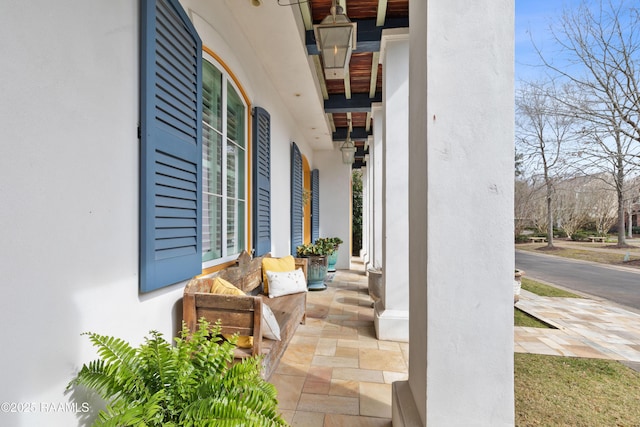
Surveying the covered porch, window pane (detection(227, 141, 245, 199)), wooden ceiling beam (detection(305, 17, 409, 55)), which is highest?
wooden ceiling beam (detection(305, 17, 409, 55))

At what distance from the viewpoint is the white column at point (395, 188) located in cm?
329

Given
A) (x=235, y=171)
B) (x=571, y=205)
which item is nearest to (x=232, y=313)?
(x=235, y=171)

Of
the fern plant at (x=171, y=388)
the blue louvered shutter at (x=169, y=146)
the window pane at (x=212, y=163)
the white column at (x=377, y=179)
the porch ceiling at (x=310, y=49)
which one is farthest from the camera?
the white column at (x=377, y=179)

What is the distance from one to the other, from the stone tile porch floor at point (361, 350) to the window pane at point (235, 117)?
225 centimetres

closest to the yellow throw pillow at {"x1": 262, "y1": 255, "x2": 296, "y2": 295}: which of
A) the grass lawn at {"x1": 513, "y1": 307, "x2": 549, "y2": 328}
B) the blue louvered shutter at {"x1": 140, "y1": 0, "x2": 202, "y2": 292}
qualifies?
the blue louvered shutter at {"x1": 140, "y1": 0, "x2": 202, "y2": 292}

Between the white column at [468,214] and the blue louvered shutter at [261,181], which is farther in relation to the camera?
the blue louvered shutter at [261,181]

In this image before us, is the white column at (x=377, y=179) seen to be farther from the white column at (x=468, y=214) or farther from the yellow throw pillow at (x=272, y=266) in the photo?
the white column at (x=468, y=214)

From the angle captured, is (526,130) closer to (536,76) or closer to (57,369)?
(536,76)

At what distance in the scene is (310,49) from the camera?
3535mm

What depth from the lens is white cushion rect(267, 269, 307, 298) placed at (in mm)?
3465

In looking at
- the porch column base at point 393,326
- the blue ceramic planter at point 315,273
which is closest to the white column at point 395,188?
the porch column base at point 393,326

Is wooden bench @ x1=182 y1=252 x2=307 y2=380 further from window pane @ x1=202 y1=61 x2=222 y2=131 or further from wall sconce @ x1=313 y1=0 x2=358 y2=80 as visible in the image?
wall sconce @ x1=313 y1=0 x2=358 y2=80

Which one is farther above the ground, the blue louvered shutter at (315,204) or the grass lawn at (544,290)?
the blue louvered shutter at (315,204)

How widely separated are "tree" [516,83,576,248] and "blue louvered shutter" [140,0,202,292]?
747 centimetres
